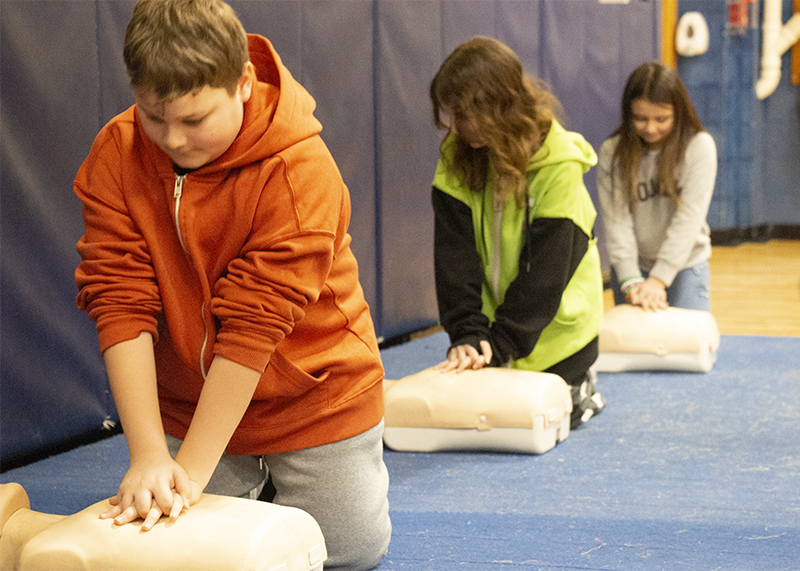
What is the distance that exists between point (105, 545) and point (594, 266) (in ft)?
4.33

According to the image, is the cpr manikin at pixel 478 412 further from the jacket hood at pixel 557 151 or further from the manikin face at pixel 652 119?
the manikin face at pixel 652 119

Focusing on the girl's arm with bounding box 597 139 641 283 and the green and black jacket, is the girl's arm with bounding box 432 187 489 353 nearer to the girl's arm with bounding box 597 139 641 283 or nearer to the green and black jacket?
the green and black jacket

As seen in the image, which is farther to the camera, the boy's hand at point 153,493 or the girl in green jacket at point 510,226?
the girl in green jacket at point 510,226

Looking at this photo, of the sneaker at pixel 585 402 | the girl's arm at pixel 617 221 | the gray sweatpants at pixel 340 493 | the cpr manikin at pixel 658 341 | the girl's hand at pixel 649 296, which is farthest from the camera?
the girl's arm at pixel 617 221

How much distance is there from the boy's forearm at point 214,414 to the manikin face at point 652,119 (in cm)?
185

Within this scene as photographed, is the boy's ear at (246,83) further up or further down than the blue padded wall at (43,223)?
further up

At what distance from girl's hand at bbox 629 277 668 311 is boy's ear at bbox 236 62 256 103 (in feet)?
5.77

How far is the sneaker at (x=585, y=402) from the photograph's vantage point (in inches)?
78.9

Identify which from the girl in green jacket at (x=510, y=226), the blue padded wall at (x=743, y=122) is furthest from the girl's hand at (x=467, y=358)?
the blue padded wall at (x=743, y=122)

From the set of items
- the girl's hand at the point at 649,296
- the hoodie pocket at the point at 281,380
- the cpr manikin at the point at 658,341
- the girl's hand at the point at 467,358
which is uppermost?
the hoodie pocket at the point at 281,380

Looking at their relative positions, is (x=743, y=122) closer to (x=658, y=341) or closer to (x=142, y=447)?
(x=658, y=341)

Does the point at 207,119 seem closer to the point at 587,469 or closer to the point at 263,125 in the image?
the point at 263,125

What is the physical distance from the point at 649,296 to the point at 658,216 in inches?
11.6

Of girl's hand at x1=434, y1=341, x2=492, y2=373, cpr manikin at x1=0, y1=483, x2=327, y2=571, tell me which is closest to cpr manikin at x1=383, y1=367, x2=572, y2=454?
girl's hand at x1=434, y1=341, x2=492, y2=373
